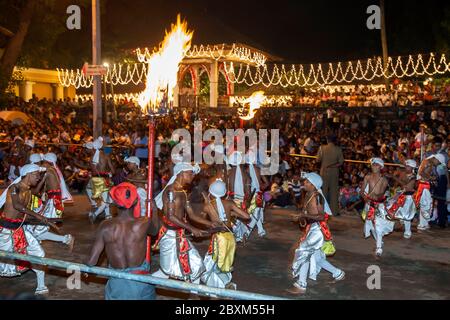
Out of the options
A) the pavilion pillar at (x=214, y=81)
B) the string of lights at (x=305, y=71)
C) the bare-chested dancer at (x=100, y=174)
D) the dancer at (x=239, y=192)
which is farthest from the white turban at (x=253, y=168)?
the pavilion pillar at (x=214, y=81)

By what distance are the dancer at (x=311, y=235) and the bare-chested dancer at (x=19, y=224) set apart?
10.8 feet

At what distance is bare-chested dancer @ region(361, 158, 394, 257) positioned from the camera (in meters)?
9.73

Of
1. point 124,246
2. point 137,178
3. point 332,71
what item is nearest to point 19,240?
point 124,246

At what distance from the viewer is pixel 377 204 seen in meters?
9.89

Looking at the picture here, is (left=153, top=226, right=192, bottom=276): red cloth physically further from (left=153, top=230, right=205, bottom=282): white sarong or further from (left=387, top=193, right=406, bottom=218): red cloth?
(left=387, top=193, right=406, bottom=218): red cloth

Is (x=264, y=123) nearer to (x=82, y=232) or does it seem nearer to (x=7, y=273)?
(x=82, y=232)

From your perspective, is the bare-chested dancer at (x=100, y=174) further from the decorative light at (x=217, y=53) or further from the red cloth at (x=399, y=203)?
the decorative light at (x=217, y=53)

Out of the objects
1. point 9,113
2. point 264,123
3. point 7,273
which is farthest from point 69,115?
point 7,273

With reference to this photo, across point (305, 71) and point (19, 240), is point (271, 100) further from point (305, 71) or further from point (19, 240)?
point (19, 240)

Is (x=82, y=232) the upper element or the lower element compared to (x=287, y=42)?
lower

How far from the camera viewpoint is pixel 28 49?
95.7 feet

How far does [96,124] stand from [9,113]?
39.3 ft

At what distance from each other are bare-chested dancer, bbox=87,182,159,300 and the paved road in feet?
4.60

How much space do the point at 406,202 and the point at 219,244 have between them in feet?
16.7
